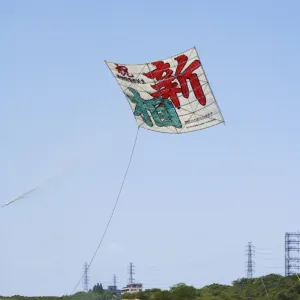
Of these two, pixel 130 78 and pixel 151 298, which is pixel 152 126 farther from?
pixel 151 298

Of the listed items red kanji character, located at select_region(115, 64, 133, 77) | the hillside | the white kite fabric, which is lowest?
the hillside

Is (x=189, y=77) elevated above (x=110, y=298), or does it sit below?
above

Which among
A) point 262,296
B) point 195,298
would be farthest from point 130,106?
point 262,296

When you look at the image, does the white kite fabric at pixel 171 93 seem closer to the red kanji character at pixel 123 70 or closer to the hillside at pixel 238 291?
the red kanji character at pixel 123 70

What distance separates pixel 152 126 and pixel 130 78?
3802 millimetres

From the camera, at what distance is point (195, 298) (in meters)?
142

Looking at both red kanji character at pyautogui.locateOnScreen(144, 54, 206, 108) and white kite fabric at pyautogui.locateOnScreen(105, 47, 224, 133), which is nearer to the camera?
red kanji character at pyautogui.locateOnScreen(144, 54, 206, 108)

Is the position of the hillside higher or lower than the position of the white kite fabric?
lower

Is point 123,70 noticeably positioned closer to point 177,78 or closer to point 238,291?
point 177,78

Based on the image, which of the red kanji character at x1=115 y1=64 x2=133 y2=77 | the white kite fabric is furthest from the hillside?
the red kanji character at x1=115 y1=64 x2=133 y2=77

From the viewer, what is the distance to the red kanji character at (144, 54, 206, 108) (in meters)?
54.7

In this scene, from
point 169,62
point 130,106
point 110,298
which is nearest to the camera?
point 169,62

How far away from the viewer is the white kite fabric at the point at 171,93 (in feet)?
180

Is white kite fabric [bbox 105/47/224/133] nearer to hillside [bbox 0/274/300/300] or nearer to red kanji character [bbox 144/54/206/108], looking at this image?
red kanji character [bbox 144/54/206/108]
